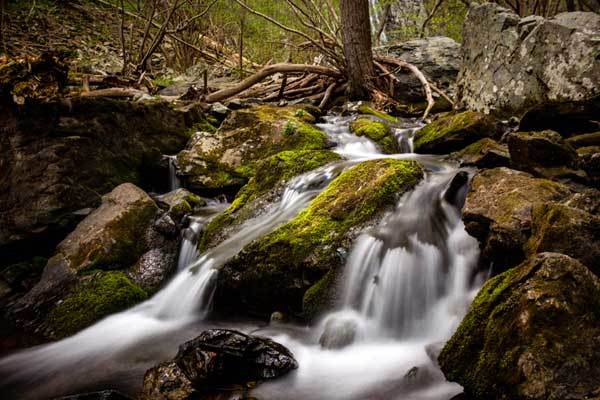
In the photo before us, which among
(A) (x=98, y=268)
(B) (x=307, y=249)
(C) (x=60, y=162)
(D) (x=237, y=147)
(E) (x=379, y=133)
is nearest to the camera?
(B) (x=307, y=249)

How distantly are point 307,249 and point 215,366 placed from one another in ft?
4.87

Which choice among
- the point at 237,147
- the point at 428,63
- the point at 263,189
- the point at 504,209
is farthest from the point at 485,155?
the point at 428,63

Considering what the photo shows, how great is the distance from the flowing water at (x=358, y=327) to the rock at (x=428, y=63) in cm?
617

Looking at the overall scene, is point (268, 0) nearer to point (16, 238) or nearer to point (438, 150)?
point (438, 150)

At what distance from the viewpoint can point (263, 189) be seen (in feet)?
18.6

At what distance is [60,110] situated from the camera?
5.71 meters

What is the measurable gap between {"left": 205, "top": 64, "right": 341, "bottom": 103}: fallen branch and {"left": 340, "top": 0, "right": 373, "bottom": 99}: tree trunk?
83 centimetres

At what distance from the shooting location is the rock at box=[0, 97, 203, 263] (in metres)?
5.11

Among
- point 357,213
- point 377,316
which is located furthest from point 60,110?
point 377,316

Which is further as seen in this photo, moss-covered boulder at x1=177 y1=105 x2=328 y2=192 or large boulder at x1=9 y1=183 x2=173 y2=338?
moss-covered boulder at x1=177 y1=105 x2=328 y2=192

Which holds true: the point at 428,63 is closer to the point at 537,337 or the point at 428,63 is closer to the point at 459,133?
the point at 459,133

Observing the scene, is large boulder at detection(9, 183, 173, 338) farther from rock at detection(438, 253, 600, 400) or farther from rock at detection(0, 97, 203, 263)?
rock at detection(438, 253, 600, 400)

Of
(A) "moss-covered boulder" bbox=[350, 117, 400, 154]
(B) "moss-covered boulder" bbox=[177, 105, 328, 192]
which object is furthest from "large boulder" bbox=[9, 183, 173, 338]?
(A) "moss-covered boulder" bbox=[350, 117, 400, 154]

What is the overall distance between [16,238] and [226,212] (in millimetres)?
2632
